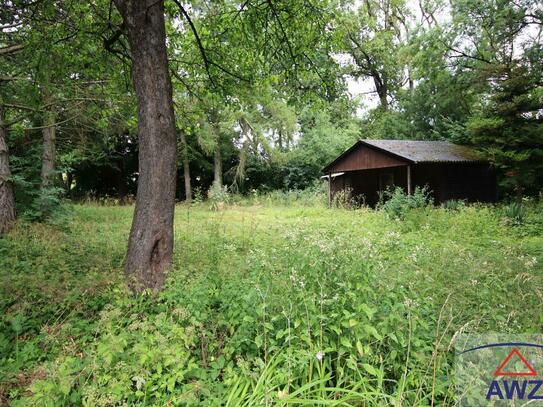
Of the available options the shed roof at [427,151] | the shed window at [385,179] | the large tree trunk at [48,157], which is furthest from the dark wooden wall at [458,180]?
the large tree trunk at [48,157]

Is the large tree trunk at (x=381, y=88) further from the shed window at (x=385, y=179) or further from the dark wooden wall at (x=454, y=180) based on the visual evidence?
the dark wooden wall at (x=454, y=180)

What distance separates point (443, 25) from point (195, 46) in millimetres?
15701

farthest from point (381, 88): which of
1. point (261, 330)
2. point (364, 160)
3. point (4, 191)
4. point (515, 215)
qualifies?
point (261, 330)

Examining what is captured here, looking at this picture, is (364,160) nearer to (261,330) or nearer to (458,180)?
(458,180)

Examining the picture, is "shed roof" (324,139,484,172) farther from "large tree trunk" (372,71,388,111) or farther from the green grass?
"large tree trunk" (372,71,388,111)

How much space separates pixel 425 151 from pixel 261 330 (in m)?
16.7

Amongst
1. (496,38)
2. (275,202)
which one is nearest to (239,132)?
(275,202)

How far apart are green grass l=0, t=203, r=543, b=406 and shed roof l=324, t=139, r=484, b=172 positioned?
12148mm

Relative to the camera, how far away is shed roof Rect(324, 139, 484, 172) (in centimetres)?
1525

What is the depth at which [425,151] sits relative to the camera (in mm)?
16891

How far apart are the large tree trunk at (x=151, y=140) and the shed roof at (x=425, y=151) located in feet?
43.0

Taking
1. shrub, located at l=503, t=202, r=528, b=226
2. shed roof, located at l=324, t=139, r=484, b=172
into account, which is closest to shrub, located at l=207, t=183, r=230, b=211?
shed roof, located at l=324, t=139, r=484, b=172

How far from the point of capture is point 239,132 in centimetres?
2339

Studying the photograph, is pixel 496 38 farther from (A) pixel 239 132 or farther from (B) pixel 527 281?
(B) pixel 527 281
